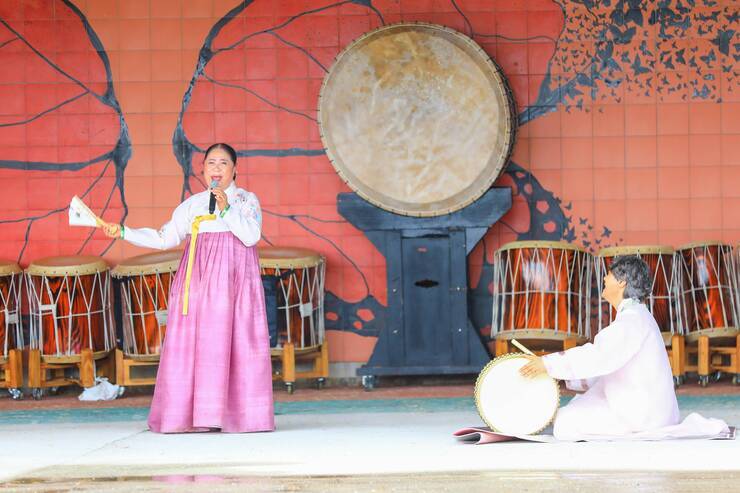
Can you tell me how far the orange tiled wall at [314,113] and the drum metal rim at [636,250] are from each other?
290 millimetres

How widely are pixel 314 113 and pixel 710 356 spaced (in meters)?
2.63

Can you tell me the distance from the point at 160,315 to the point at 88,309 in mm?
425

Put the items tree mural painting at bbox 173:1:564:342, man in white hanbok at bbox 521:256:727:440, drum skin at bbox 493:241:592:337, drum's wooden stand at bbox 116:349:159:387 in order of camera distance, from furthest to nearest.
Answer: tree mural painting at bbox 173:1:564:342 → drum's wooden stand at bbox 116:349:159:387 → drum skin at bbox 493:241:592:337 → man in white hanbok at bbox 521:256:727:440

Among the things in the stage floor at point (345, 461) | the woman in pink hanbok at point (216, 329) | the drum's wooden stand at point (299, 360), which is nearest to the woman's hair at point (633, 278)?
the stage floor at point (345, 461)

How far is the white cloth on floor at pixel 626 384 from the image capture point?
460 cm

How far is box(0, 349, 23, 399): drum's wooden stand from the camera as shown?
687 centimetres

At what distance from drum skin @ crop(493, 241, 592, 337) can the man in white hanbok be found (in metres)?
2.08

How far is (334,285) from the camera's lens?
7215 millimetres

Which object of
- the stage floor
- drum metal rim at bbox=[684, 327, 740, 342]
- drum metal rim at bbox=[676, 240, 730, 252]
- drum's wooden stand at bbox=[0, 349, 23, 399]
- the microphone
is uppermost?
the microphone

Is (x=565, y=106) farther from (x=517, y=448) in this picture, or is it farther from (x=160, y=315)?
(x=517, y=448)

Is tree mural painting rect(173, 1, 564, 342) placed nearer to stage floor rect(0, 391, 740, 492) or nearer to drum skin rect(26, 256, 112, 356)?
drum skin rect(26, 256, 112, 356)

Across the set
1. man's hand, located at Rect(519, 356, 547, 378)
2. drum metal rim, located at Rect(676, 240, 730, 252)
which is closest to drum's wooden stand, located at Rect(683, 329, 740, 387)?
drum metal rim, located at Rect(676, 240, 730, 252)

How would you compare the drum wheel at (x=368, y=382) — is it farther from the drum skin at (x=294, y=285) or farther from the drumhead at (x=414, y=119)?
the drumhead at (x=414, y=119)

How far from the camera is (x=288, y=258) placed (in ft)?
22.5
